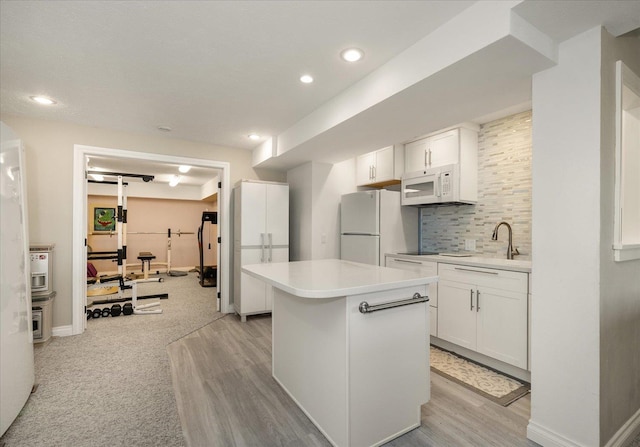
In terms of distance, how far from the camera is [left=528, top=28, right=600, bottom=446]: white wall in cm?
155

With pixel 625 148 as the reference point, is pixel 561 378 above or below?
below

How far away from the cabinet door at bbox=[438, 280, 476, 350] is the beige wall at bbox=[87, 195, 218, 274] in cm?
758

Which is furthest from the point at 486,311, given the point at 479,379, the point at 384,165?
the point at 384,165

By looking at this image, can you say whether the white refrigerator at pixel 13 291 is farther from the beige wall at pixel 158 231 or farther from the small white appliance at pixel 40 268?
the beige wall at pixel 158 231

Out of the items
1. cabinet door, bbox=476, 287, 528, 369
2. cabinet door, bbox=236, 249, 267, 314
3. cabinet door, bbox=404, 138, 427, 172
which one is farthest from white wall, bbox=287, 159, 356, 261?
cabinet door, bbox=476, 287, 528, 369

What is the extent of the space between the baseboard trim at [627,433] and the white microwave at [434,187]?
6.67 feet

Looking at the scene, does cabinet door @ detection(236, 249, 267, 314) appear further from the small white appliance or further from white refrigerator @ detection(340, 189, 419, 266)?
the small white appliance

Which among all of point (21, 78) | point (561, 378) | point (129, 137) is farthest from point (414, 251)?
point (21, 78)

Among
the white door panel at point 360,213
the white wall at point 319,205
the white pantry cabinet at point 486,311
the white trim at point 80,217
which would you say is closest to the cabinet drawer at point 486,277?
the white pantry cabinet at point 486,311

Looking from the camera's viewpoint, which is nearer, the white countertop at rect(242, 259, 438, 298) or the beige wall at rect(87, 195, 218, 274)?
the white countertop at rect(242, 259, 438, 298)

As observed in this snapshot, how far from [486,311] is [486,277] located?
0.29m

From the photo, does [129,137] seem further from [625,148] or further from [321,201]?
[625,148]

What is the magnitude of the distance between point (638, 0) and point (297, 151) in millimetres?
2853

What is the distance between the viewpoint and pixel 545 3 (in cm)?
141
